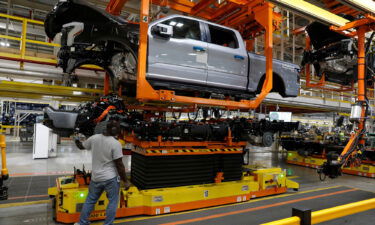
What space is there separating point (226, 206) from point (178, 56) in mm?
2950

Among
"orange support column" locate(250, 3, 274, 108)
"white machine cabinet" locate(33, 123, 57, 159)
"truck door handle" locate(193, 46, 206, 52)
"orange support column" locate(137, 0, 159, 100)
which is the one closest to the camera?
"orange support column" locate(137, 0, 159, 100)

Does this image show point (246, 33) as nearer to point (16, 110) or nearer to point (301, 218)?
point (301, 218)

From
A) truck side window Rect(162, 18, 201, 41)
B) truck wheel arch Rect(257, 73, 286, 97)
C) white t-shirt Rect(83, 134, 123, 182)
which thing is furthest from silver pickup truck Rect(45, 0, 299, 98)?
white t-shirt Rect(83, 134, 123, 182)

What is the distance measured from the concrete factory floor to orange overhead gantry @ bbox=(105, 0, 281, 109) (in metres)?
1.92

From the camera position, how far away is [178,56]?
409cm

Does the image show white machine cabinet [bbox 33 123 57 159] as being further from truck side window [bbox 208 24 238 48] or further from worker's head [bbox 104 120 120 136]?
truck side window [bbox 208 24 238 48]

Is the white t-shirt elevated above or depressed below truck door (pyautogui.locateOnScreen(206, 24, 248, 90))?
below

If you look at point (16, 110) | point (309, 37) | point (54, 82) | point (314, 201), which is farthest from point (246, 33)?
point (16, 110)

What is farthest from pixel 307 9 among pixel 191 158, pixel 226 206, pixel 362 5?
pixel 226 206

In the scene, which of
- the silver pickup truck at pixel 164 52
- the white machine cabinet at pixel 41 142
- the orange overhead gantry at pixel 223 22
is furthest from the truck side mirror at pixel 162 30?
the white machine cabinet at pixel 41 142

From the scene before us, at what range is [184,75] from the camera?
4156mm

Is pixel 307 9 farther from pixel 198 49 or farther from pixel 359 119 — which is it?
pixel 359 119

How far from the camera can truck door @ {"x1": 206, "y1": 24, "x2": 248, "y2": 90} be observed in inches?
174

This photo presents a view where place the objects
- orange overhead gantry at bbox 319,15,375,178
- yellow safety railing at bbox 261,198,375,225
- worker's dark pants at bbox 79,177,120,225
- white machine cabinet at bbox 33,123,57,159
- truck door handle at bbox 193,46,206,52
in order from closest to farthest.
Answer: yellow safety railing at bbox 261,198,375,225 < worker's dark pants at bbox 79,177,120,225 < truck door handle at bbox 193,46,206,52 < orange overhead gantry at bbox 319,15,375,178 < white machine cabinet at bbox 33,123,57,159
